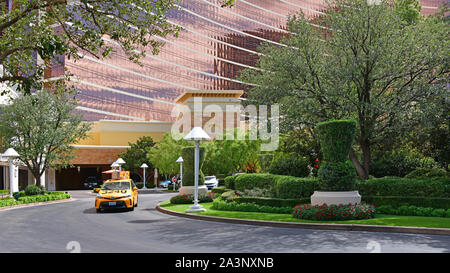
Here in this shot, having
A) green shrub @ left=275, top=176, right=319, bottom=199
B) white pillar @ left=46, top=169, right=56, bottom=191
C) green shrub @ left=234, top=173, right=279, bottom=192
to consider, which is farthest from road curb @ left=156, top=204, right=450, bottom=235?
white pillar @ left=46, top=169, right=56, bottom=191

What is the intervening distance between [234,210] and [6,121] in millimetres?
23742

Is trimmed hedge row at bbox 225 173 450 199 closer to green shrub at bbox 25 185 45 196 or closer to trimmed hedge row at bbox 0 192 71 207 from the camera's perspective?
trimmed hedge row at bbox 0 192 71 207

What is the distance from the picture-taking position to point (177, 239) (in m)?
12.2

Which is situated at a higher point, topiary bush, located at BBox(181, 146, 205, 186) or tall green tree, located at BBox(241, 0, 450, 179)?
tall green tree, located at BBox(241, 0, 450, 179)

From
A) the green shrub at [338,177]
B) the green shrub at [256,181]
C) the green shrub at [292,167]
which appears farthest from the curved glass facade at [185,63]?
the green shrub at [338,177]

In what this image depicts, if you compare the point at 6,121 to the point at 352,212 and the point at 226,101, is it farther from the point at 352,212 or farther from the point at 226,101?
the point at 226,101

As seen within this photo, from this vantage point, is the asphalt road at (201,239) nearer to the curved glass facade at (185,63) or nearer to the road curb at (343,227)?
the road curb at (343,227)

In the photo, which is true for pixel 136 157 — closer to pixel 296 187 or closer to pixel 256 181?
pixel 256 181

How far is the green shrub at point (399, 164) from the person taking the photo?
23688 millimetres

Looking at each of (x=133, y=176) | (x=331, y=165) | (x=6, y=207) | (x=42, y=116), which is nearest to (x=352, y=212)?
(x=331, y=165)

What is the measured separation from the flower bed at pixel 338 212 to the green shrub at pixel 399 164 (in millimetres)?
8418

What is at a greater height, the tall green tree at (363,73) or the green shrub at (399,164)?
the tall green tree at (363,73)

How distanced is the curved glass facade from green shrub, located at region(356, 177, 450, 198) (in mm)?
74202

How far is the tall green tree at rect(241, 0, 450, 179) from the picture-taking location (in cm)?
2003
